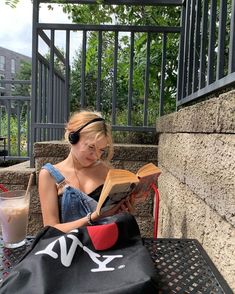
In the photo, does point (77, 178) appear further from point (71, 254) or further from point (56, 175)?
point (71, 254)

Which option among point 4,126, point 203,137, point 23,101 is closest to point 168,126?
point 203,137

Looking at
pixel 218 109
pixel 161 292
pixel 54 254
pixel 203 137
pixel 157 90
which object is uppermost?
pixel 157 90

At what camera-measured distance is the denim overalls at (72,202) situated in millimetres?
1817

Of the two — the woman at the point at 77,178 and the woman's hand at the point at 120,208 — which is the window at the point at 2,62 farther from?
the woman's hand at the point at 120,208

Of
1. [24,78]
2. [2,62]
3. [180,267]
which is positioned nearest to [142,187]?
[180,267]

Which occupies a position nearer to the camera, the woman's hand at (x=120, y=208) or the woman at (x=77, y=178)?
the woman's hand at (x=120, y=208)

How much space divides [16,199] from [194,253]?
2.47 ft

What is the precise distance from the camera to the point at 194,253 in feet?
4.05

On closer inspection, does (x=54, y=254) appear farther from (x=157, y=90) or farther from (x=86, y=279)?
(x=157, y=90)

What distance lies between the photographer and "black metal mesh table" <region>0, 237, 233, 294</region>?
982mm

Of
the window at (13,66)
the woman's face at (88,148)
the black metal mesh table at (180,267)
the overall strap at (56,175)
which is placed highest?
the window at (13,66)

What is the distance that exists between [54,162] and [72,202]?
1018 millimetres

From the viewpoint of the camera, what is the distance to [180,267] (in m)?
1.11

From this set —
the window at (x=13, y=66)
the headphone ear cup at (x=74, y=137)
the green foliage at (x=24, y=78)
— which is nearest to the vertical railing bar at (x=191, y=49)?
the headphone ear cup at (x=74, y=137)
